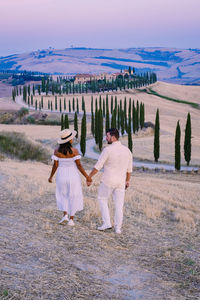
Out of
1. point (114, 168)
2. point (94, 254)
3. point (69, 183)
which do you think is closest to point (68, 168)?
point (69, 183)

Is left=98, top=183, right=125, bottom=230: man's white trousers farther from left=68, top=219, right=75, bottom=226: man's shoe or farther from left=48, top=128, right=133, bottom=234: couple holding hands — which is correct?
left=68, top=219, right=75, bottom=226: man's shoe

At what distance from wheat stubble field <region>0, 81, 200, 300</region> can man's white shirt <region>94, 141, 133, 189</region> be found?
134 cm

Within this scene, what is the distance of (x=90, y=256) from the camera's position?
8.07 m

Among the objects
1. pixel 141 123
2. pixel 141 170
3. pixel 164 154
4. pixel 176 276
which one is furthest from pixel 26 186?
pixel 141 123

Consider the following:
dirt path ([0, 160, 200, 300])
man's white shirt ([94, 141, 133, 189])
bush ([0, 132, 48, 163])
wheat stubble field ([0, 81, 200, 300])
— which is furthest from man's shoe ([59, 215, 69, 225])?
bush ([0, 132, 48, 163])

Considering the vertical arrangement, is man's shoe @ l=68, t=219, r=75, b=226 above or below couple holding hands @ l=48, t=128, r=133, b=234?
below

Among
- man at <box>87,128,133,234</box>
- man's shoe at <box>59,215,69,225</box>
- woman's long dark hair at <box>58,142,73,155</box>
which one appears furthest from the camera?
man's shoe at <box>59,215,69,225</box>

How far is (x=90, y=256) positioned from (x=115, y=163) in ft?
7.59

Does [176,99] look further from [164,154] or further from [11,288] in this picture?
[11,288]

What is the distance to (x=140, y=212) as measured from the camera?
12.7m

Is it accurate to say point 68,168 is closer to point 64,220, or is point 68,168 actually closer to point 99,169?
point 99,169

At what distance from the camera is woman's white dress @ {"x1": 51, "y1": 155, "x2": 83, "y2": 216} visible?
9445 mm

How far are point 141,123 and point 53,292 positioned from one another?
75.8 metres

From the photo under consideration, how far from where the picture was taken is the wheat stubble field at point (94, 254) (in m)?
6.50
